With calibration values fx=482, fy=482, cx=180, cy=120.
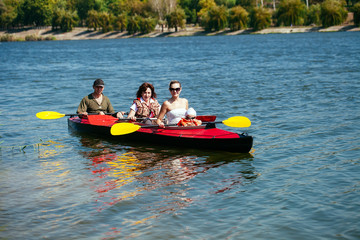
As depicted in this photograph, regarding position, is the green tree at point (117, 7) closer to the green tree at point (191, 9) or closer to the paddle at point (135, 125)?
the green tree at point (191, 9)

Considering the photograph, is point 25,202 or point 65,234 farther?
point 25,202

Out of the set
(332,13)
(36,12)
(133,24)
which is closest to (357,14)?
(332,13)

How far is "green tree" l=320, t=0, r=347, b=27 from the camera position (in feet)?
291

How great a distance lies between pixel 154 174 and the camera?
30.3 ft

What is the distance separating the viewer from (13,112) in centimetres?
1709

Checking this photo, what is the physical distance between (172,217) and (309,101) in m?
11.9

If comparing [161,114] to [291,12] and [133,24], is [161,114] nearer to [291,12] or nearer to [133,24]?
[291,12]

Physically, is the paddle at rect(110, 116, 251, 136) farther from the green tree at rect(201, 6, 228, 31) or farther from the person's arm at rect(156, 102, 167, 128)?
the green tree at rect(201, 6, 228, 31)

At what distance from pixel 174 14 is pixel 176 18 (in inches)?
40.6

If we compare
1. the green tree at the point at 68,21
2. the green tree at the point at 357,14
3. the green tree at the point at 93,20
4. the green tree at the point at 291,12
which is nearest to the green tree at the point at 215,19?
the green tree at the point at 291,12

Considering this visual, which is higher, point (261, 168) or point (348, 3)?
point (348, 3)

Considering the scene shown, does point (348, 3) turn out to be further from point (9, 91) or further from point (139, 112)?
point (139, 112)

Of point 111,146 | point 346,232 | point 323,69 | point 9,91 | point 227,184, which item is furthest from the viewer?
point 323,69

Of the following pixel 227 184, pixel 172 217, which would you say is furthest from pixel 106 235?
pixel 227 184
